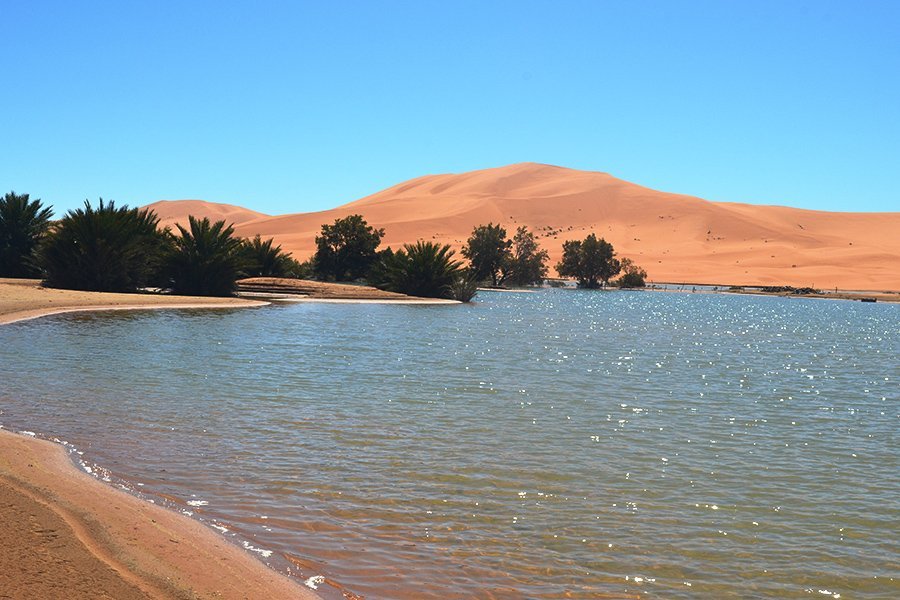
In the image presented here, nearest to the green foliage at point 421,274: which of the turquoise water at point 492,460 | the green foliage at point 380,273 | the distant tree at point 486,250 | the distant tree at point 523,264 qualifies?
the green foliage at point 380,273

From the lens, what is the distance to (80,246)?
33.1 metres

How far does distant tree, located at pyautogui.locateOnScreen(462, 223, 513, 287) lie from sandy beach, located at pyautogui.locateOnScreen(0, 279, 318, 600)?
65663 mm

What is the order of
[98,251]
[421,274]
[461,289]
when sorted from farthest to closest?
1. [461,289]
2. [421,274]
3. [98,251]

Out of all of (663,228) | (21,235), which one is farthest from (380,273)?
(663,228)

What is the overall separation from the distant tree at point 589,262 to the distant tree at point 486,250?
58.4 feet

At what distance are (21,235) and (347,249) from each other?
22668mm

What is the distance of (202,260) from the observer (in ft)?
123

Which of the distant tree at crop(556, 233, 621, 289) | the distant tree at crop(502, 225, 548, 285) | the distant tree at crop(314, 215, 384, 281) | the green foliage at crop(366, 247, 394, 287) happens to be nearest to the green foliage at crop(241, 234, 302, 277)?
the green foliage at crop(366, 247, 394, 287)

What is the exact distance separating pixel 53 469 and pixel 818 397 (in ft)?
42.8

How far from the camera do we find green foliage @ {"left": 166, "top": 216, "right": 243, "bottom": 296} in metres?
37.4

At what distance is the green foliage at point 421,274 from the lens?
48031 mm

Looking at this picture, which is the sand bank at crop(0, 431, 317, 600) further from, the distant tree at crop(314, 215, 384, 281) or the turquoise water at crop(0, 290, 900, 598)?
the distant tree at crop(314, 215, 384, 281)

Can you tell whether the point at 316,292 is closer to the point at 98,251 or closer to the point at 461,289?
the point at 461,289

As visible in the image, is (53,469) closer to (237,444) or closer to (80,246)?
(237,444)
